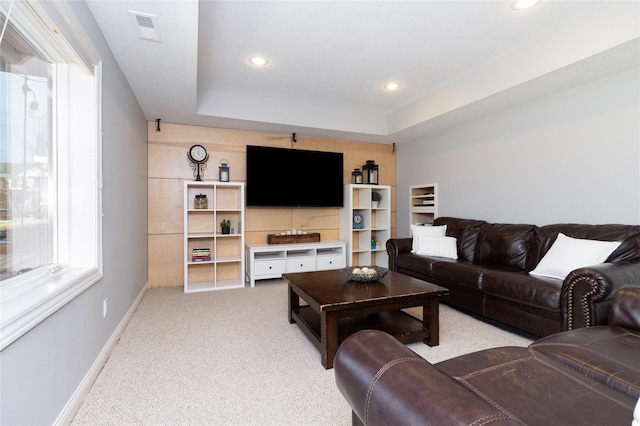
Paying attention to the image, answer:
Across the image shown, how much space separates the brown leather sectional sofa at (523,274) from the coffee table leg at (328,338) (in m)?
1.54

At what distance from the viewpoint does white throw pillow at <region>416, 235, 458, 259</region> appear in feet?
11.6

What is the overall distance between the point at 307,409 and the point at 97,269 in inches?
61.7

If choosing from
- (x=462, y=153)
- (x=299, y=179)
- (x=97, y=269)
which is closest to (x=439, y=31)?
(x=462, y=153)

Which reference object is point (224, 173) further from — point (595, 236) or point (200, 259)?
point (595, 236)

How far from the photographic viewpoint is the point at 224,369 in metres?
2.00

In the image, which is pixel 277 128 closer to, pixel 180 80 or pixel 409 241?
pixel 180 80

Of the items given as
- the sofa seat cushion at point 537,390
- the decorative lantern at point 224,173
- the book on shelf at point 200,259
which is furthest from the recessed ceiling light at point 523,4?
the book on shelf at point 200,259

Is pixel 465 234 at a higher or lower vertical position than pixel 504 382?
higher

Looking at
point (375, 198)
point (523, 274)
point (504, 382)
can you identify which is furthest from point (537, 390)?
point (375, 198)

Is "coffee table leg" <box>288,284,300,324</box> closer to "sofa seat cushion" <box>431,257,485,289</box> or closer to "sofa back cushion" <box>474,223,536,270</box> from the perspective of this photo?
"sofa seat cushion" <box>431,257,485,289</box>

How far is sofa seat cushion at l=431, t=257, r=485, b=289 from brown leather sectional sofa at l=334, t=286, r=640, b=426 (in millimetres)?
1282

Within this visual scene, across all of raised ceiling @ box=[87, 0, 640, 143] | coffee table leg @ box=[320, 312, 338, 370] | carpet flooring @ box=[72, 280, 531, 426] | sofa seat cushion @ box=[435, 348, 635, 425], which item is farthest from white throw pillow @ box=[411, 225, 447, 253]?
sofa seat cushion @ box=[435, 348, 635, 425]

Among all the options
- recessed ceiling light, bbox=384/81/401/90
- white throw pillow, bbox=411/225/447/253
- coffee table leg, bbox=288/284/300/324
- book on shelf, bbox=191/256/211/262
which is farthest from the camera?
book on shelf, bbox=191/256/211/262

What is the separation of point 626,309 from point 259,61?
11.1 ft
